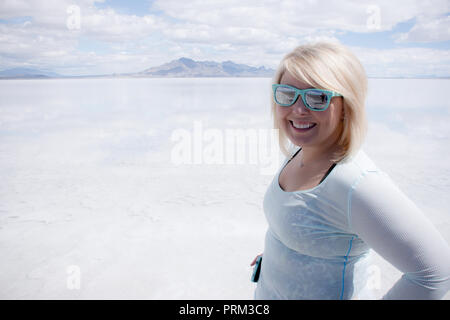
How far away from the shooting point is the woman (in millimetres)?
800

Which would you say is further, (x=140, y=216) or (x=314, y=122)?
(x=140, y=216)

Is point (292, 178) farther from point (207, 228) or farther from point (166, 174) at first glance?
point (166, 174)

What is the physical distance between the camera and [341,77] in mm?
940

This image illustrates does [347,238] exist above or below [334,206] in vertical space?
below

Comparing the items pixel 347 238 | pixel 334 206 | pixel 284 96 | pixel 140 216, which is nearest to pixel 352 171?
pixel 334 206

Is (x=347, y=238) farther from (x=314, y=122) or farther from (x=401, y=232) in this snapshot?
(x=314, y=122)

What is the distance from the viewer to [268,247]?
117cm

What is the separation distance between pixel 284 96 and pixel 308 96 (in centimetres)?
11

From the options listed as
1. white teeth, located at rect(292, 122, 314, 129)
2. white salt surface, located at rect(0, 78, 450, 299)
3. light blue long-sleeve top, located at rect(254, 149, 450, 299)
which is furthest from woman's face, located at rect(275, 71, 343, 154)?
white salt surface, located at rect(0, 78, 450, 299)

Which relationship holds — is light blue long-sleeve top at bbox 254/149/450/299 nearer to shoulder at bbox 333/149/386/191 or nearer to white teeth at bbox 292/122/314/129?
shoulder at bbox 333/149/386/191

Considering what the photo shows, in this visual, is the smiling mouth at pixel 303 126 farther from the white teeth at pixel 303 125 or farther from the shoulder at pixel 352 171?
the shoulder at pixel 352 171

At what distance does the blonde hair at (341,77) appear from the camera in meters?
0.94

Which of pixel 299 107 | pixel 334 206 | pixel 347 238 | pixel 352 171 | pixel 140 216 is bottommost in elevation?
pixel 140 216

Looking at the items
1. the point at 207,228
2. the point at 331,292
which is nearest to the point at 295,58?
the point at 331,292
